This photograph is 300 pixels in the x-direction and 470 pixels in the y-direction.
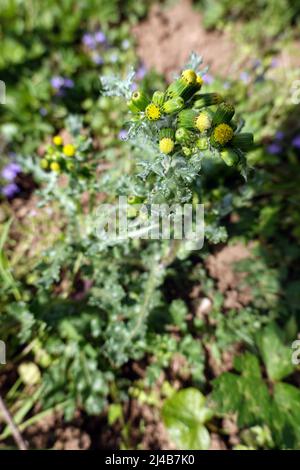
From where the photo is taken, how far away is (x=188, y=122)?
4.55ft

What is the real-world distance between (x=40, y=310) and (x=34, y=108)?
215 centimetres

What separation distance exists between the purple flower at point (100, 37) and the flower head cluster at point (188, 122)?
9.26 feet

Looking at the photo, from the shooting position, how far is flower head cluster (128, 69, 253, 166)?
136 cm

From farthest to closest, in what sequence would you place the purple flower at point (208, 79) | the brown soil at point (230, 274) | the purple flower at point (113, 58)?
1. the purple flower at point (113, 58)
2. the purple flower at point (208, 79)
3. the brown soil at point (230, 274)

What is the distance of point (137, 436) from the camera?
2.30 meters

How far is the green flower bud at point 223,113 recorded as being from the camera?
4.34ft

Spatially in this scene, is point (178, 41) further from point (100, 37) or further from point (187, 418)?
point (187, 418)

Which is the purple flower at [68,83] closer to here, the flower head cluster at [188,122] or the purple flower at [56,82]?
the purple flower at [56,82]

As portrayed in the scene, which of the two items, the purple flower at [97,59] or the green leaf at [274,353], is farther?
the purple flower at [97,59]

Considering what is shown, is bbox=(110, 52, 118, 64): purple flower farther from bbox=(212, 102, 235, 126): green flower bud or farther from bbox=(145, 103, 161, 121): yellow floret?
bbox=(212, 102, 235, 126): green flower bud

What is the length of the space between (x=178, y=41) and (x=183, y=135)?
3256mm

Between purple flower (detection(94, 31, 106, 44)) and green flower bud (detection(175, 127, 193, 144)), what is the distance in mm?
2966

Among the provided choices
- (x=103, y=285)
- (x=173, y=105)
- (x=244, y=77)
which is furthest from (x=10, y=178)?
(x=244, y=77)

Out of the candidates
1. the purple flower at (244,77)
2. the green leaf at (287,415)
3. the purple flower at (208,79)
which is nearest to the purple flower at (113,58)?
the purple flower at (208,79)
